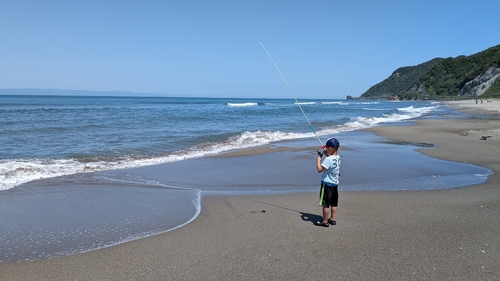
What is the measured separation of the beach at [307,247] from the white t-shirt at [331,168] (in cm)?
70

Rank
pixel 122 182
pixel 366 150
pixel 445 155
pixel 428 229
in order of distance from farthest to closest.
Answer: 1. pixel 366 150
2. pixel 445 155
3. pixel 122 182
4. pixel 428 229

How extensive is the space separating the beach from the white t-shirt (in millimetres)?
698

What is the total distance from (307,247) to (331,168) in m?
1.41

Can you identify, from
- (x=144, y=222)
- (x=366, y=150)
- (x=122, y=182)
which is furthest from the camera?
(x=366, y=150)

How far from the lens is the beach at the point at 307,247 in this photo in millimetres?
3746

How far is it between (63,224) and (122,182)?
2.86m

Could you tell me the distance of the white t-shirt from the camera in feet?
17.3

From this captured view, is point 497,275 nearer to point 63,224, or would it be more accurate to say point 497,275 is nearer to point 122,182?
point 63,224

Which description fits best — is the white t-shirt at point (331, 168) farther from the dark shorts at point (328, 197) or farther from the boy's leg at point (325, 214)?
the boy's leg at point (325, 214)

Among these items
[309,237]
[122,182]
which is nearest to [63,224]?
[122,182]

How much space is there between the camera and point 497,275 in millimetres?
3684

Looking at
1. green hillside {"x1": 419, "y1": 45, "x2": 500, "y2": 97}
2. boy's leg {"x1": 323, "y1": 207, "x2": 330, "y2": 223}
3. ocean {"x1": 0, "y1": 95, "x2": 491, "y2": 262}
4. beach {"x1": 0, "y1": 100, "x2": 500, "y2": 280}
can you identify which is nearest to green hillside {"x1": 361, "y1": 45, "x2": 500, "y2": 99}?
green hillside {"x1": 419, "y1": 45, "x2": 500, "y2": 97}

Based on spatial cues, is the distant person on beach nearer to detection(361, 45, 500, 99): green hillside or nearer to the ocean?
the ocean

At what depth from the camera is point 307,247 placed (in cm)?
441
